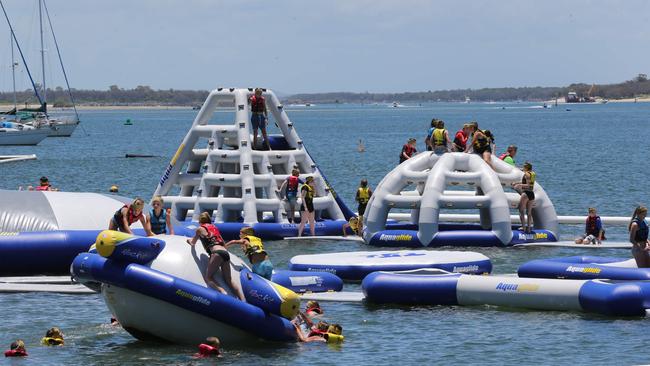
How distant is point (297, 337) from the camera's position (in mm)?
20906

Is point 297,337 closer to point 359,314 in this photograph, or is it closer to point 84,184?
point 359,314

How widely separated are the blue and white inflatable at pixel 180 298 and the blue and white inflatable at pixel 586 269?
676 cm

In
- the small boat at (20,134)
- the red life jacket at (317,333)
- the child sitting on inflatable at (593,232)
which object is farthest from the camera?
the small boat at (20,134)

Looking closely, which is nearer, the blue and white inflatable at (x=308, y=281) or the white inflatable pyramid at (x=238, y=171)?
the blue and white inflatable at (x=308, y=281)

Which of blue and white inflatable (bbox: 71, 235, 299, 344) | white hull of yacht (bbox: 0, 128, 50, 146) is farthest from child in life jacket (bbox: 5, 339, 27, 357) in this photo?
white hull of yacht (bbox: 0, 128, 50, 146)

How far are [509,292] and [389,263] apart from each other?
145 inches

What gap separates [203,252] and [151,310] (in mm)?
1181

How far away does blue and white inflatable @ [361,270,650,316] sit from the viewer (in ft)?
73.8

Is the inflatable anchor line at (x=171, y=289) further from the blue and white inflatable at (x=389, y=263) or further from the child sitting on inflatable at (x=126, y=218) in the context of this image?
the blue and white inflatable at (x=389, y=263)

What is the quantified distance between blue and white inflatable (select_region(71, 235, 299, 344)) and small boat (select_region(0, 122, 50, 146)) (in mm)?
92287

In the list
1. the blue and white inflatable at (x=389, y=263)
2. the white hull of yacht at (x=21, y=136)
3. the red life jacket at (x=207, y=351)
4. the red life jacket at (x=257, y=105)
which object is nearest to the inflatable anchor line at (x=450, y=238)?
the blue and white inflatable at (x=389, y=263)

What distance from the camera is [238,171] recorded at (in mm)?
34656

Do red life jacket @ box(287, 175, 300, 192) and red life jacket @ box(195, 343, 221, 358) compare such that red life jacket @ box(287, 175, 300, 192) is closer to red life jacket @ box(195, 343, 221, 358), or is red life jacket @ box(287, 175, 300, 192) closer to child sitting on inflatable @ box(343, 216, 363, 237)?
child sitting on inflatable @ box(343, 216, 363, 237)

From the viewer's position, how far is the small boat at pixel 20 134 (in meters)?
110
